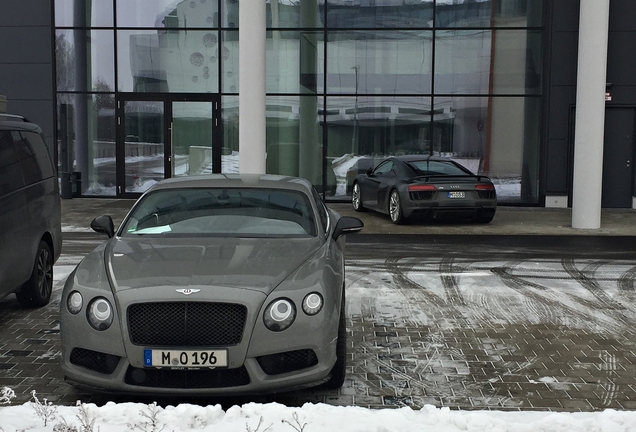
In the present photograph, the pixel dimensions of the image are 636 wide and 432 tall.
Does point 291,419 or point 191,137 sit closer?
point 291,419

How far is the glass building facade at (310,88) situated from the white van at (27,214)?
12339 mm

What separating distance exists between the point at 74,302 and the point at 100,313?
0.26 meters

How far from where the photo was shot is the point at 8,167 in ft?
25.5

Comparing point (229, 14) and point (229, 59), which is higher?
point (229, 14)

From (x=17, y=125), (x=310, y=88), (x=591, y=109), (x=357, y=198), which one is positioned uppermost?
(x=310, y=88)

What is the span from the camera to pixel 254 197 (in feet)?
23.5

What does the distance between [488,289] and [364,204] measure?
876 cm

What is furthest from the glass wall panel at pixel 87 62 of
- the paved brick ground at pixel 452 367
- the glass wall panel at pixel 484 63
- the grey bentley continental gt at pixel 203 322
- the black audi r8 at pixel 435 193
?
the grey bentley continental gt at pixel 203 322

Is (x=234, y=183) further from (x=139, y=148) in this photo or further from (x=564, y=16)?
(x=564, y=16)

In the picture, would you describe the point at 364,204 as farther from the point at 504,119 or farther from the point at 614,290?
the point at 614,290

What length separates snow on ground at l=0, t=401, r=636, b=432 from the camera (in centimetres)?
471

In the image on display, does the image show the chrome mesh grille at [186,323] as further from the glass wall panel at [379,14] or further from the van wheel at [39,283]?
the glass wall panel at [379,14]

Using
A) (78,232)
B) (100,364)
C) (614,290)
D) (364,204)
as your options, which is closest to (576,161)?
(364,204)

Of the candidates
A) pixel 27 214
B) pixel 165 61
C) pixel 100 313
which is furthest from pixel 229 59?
pixel 100 313
